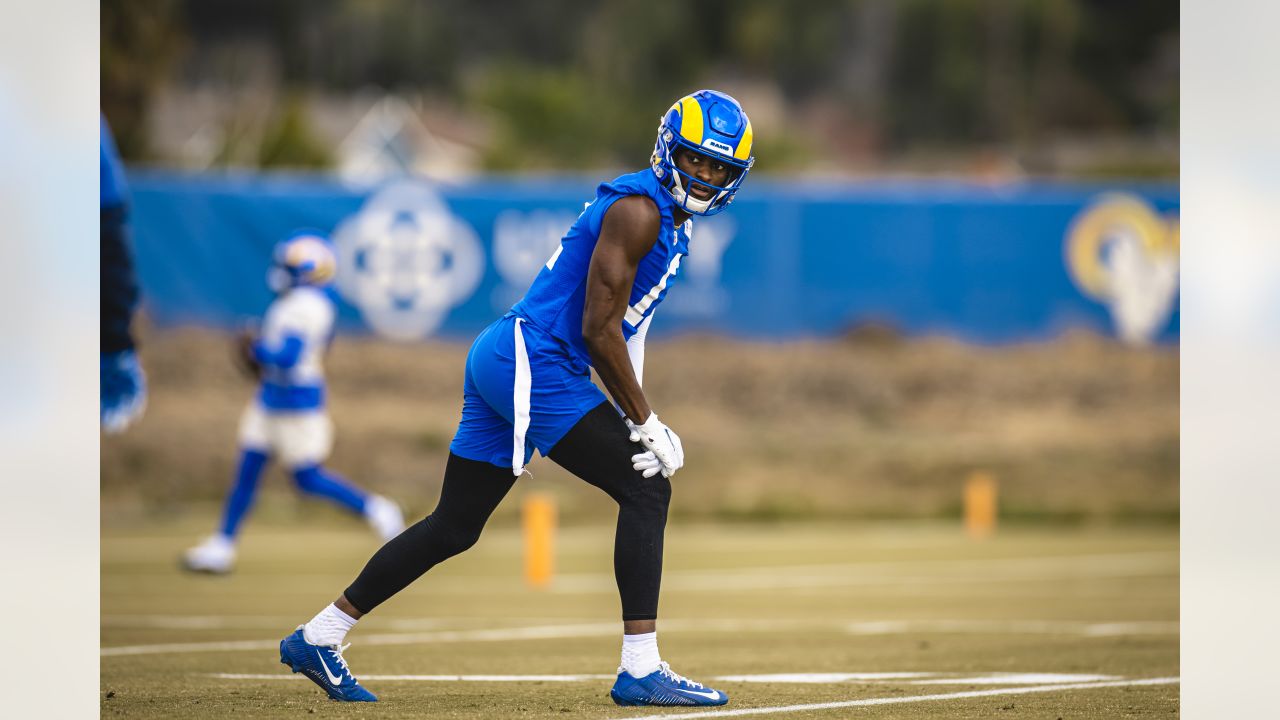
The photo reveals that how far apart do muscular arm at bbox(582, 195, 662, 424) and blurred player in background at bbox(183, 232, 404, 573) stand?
23.3 feet

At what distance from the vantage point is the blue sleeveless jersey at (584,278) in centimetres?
635

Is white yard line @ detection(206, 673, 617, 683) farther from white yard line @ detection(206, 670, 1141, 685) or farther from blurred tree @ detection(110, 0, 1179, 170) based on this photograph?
blurred tree @ detection(110, 0, 1179, 170)

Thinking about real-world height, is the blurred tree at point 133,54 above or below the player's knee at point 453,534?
above

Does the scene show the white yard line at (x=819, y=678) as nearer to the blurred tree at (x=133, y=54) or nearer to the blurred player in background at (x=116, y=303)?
the blurred player in background at (x=116, y=303)

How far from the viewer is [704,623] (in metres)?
10.3

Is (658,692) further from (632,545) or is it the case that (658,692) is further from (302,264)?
(302,264)

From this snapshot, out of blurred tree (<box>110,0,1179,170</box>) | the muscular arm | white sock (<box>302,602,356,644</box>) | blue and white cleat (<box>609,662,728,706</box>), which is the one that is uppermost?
blurred tree (<box>110,0,1179,170</box>)

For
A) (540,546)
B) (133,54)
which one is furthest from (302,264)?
(133,54)

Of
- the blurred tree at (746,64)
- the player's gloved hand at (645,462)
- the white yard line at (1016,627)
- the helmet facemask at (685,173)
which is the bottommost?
the white yard line at (1016,627)

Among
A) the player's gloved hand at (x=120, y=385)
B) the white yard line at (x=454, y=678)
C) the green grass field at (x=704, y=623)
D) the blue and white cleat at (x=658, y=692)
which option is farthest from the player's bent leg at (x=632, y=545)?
the player's gloved hand at (x=120, y=385)

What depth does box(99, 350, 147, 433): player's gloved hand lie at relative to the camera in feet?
31.1

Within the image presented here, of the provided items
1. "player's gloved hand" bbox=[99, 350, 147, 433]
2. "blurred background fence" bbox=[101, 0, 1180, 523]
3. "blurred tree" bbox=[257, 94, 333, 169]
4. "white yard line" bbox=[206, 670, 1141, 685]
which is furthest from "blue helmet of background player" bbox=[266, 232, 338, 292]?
"blurred tree" bbox=[257, 94, 333, 169]

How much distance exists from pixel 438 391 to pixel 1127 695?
46.7ft
